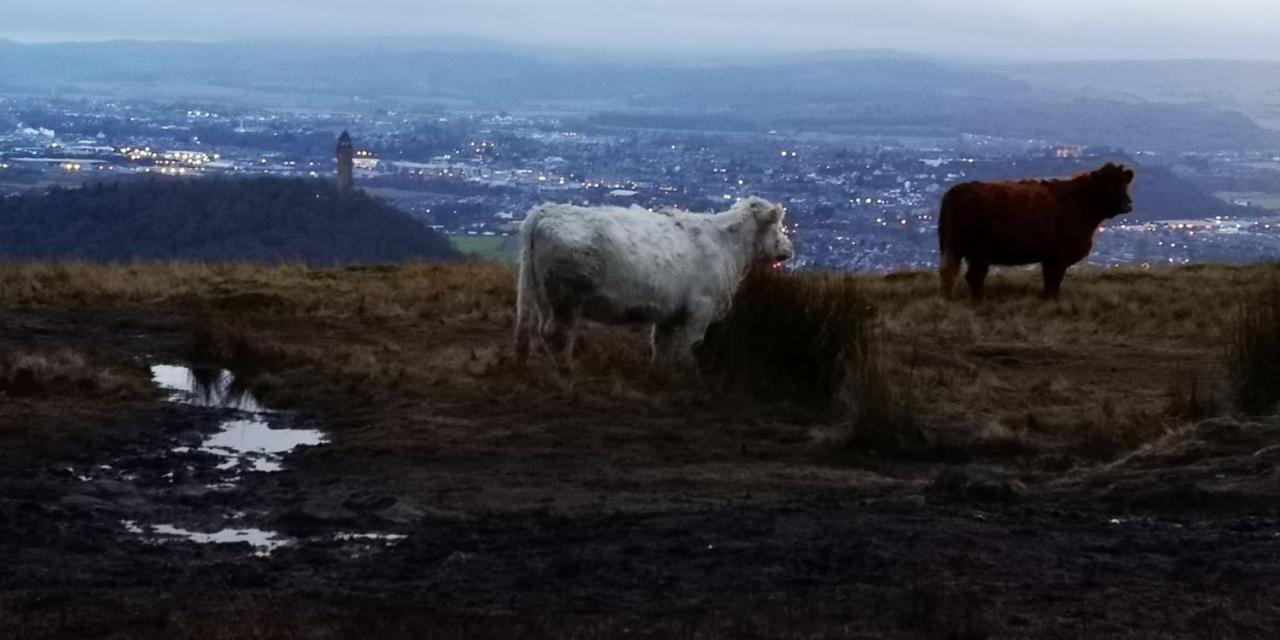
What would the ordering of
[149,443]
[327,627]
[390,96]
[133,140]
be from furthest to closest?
[390,96], [133,140], [149,443], [327,627]

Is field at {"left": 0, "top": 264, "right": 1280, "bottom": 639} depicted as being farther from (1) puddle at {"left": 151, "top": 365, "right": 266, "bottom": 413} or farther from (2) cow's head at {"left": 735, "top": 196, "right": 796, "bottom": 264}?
(2) cow's head at {"left": 735, "top": 196, "right": 796, "bottom": 264}

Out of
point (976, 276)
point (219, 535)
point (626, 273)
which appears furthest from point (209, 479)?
point (976, 276)

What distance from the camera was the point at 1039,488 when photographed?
887 centimetres

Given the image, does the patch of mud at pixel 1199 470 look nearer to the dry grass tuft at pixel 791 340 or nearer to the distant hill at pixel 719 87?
the dry grass tuft at pixel 791 340

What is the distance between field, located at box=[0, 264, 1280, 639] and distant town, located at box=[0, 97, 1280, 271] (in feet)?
19.2

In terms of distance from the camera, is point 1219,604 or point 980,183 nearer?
point 1219,604

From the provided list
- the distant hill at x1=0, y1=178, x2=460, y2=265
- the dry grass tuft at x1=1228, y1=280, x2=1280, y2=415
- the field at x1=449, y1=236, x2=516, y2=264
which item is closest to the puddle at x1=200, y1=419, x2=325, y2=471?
the dry grass tuft at x1=1228, y1=280, x2=1280, y2=415

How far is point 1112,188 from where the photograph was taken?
19.9 m

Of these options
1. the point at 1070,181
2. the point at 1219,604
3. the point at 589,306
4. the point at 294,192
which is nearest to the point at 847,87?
the point at 294,192

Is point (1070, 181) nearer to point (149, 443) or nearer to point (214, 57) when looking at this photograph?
point (149, 443)

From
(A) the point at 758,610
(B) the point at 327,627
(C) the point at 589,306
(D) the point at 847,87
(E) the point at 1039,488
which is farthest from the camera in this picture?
(D) the point at 847,87

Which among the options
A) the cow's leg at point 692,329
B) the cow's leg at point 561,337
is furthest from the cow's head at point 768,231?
the cow's leg at point 561,337

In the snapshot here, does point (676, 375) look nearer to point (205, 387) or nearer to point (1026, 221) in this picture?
point (205, 387)

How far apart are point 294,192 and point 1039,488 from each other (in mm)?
23800
